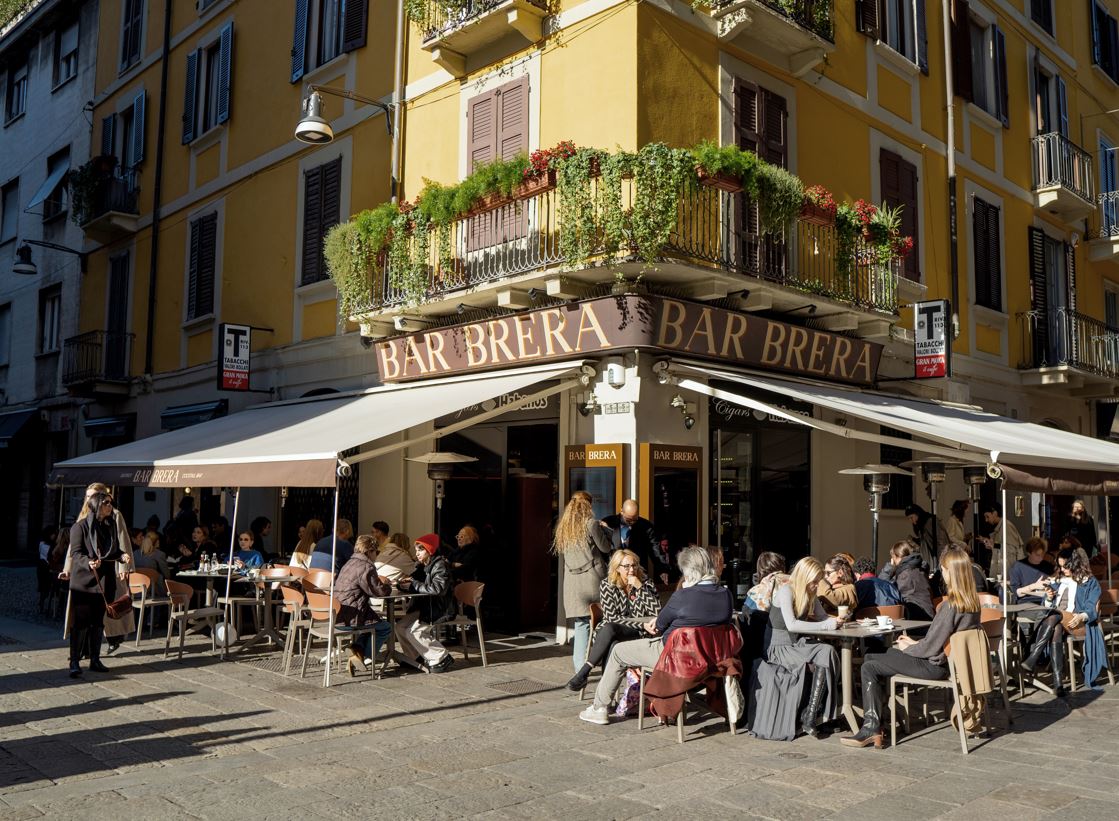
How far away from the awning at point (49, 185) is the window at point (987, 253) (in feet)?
56.5

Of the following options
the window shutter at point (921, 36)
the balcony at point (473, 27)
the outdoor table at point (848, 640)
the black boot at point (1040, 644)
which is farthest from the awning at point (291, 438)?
the window shutter at point (921, 36)

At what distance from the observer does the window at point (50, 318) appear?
21.6m

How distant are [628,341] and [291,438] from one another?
3524mm

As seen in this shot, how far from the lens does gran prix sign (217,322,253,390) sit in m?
15.0

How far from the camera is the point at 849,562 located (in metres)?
8.90

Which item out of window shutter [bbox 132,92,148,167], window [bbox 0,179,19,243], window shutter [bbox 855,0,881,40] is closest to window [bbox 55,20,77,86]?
window [bbox 0,179,19,243]

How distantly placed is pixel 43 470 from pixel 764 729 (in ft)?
64.9

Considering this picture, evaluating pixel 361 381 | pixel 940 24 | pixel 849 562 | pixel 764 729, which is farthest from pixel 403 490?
pixel 940 24

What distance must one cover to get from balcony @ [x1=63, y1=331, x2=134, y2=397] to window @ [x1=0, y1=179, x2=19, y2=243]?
5.66m

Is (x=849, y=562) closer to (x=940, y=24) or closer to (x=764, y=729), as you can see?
(x=764, y=729)

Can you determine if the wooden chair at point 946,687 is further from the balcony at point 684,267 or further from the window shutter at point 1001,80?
the window shutter at point 1001,80

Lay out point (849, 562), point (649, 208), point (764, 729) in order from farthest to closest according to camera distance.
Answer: point (649, 208) < point (849, 562) < point (764, 729)

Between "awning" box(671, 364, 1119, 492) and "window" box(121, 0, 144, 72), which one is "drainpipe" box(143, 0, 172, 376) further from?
"awning" box(671, 364, 1119, 492)

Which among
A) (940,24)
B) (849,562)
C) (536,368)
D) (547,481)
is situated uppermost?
(940,24)
